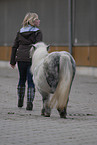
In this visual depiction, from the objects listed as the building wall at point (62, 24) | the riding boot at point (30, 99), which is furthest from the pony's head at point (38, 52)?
the building wall at point (62, 24)

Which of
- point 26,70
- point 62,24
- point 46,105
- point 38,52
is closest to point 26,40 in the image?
point 26,70

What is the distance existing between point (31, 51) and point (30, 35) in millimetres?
737

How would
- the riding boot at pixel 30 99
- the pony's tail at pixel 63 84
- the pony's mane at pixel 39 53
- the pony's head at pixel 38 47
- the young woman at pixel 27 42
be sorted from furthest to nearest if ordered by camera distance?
1. the riding boot at pixel 30 99
2. the young woman at pixel 27 42
3. the pony's head at pixel 38 47
4. the pony's mane at pixel 39 53
5. the pony's tail at pixel 63 84

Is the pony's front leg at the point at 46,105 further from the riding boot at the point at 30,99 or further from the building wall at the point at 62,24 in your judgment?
the building wall at the point at 62,24

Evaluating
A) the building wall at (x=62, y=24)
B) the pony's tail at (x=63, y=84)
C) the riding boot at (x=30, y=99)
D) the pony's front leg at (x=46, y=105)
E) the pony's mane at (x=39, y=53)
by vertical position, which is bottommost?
the building wall at (x=62, y=24)

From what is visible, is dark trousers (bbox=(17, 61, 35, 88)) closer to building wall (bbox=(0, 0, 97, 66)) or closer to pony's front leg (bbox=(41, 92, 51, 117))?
pony's front leg (bbox=(41, 92, 51, 117))

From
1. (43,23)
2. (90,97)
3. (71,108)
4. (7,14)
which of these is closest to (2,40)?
(7,14)

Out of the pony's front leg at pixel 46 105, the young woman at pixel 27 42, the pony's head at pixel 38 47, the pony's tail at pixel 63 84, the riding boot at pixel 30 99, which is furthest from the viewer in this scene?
the riding boot at pixel 30 99

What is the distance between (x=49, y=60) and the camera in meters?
8.12

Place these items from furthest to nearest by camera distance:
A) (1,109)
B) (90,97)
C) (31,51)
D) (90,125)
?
(90,97)
(1,109)
(31,51)
(90,125)

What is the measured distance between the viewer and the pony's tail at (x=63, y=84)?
7895mm

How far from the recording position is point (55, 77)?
8070 millimetres

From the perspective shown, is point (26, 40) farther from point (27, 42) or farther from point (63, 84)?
point (63, 84)

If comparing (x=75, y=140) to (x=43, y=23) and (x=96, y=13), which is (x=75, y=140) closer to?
(x=96, y=13)
